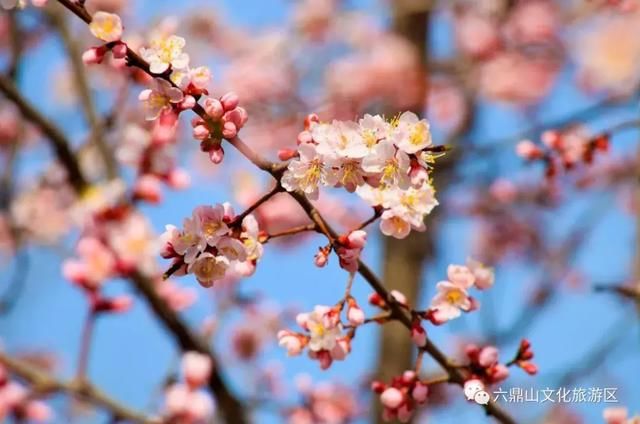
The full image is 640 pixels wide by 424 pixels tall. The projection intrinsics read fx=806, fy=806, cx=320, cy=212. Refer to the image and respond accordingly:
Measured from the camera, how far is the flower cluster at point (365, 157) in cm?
90

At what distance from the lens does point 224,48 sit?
5.62m

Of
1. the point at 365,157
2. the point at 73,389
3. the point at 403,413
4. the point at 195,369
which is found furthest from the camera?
the point at 195,369

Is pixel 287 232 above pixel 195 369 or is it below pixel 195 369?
below

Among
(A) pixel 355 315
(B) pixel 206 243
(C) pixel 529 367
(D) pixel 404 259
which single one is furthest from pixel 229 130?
(D) pixel 404 259

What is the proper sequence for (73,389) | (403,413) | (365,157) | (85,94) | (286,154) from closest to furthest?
(365,157) < (286,154) < (403,413) < (73,389) < (85,94)

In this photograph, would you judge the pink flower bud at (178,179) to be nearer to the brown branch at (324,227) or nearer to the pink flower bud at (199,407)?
the pink flower bud at (199,407)

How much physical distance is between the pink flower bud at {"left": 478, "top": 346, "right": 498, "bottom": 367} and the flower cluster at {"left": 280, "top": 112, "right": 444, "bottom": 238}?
29 centimetres

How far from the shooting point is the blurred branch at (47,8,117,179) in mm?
2484

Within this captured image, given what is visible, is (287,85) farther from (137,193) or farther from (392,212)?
(392,212)

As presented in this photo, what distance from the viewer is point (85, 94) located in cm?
Answer: 249

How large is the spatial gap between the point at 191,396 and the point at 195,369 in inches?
2.9

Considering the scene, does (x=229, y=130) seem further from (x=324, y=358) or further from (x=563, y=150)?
(x=563, y=150)

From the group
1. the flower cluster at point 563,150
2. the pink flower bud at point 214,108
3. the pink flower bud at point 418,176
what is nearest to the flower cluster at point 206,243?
the pink flower bud at point 214,108

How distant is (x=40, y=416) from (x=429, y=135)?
1651 millimetres
